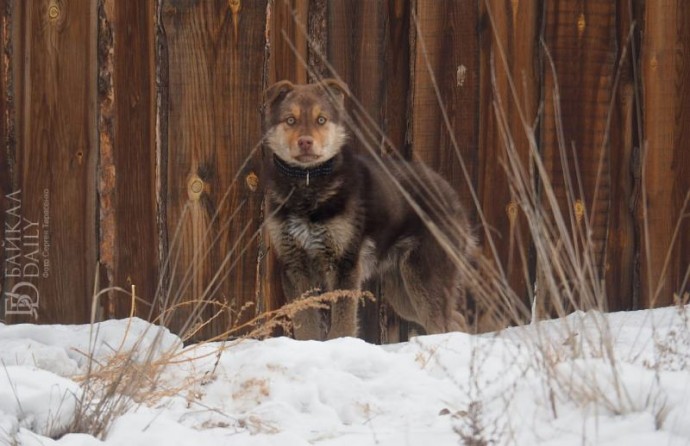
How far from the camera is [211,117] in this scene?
262 inches

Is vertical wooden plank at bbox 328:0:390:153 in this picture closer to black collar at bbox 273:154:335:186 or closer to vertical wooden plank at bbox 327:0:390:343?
vertical wooden plank at bbox 327:0:390:343

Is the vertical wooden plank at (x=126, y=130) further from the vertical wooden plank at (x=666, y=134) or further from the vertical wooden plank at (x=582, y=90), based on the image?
the vertical wooden plank at (x=666, y=134)

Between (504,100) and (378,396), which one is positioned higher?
(504,100)

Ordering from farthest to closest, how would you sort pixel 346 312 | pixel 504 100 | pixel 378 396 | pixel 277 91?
pixel 504 100 → pixel 346 312 → pixel 277 91 → pixel 378 396

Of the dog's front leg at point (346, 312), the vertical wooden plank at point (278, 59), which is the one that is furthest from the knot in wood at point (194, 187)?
the dog's front leg at point (346, 312)

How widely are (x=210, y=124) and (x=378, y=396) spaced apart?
2971mm

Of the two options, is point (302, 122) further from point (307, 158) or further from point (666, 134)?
point (666, 134)

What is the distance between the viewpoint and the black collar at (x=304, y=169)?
22.6ft

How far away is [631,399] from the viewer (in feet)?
11.0

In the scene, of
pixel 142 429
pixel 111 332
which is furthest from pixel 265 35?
pixel 142 429

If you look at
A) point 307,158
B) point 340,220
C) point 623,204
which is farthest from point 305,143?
point 623,204

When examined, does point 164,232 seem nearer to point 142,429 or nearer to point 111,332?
point 111,332

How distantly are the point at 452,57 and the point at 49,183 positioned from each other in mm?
2851

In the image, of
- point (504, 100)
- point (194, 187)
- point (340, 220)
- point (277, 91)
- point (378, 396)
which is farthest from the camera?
point (504, 100)
